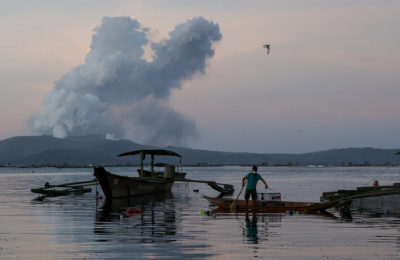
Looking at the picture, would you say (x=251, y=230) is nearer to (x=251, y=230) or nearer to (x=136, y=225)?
(x=251, y=230)

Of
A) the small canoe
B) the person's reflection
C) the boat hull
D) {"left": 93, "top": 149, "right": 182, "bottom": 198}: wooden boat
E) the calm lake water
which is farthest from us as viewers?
{"left": 93, "top": 149, "right": 182, "bottom": 198}: wooden boat

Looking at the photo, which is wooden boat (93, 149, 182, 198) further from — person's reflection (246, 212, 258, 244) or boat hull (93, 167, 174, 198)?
person's reflection (246, 212, 258, 244)

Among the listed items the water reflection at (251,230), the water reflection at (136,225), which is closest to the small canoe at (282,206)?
the water reflection at (251,230)

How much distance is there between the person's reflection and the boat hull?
19.7 m

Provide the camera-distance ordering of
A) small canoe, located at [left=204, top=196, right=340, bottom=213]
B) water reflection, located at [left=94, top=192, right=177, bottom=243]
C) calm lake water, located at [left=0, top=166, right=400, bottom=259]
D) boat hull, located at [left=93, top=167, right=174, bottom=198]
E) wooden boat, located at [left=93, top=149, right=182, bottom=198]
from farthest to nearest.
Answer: wooden boat, located at [left=93, top=149, right=182, bottom=198] < boat hull, located at [left=93, top=167, right=174, bottom=198] < small canoe, located at [left=204, top=196, right=340, bottom=213] < water reflection, located at [left=94, top=192, right=177, bottom=243] < calm lake water, located at [left=0, top=166, right=400, bottom=259]

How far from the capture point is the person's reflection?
68.4ft

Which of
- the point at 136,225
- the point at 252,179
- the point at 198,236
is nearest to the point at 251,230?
the point at 198,236

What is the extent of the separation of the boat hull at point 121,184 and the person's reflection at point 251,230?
19.7m

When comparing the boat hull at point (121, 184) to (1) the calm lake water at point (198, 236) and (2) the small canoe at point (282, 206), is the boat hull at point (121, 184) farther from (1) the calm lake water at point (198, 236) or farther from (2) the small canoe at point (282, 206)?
(2) the small canoe at point (282, 206)

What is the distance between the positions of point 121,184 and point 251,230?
2684cm

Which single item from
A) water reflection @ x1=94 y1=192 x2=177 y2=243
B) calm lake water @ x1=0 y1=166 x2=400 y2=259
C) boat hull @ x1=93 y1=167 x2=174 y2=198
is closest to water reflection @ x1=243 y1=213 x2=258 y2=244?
calm lake water @ x1=0 y1=166 x2=400 y2=259

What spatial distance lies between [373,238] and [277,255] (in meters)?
6.09

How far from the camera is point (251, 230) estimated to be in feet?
78.8

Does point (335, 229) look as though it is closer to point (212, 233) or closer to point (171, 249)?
point (212, 233)
